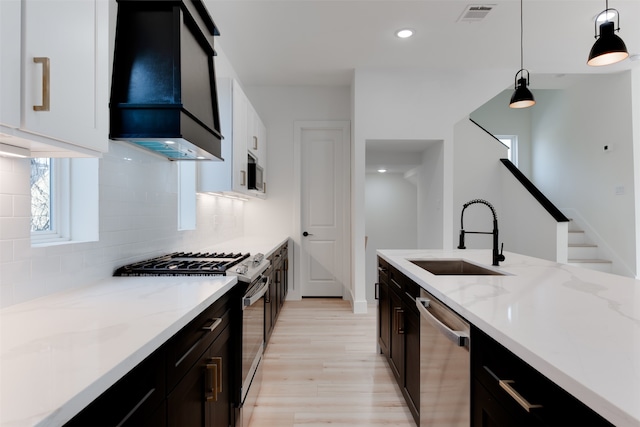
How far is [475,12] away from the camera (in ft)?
9.60

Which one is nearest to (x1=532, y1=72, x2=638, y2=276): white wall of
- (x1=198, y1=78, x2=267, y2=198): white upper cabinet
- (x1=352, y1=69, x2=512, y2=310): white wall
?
(x1=352, y1=69, x2=512, y2=310): white wall

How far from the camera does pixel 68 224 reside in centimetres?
159

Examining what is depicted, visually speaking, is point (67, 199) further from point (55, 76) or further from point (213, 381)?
point (213, 381)

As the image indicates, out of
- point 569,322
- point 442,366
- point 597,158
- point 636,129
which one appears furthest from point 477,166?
point 569,322

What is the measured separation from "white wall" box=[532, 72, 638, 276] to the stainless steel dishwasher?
4362 millimetres

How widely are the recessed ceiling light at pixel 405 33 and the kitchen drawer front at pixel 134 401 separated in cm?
337

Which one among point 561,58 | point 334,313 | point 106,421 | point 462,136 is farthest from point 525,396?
point 462,136

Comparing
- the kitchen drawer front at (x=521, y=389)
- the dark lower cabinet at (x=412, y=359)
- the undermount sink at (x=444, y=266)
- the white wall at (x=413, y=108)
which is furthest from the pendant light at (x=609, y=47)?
the white wall at (x=413, y=108)

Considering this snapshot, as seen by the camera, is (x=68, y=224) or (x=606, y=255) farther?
(x=606, y=255)

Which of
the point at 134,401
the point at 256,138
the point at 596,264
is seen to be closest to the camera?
the point at 134,401

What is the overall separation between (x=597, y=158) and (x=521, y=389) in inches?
212

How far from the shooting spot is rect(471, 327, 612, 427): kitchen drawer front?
0.69 m

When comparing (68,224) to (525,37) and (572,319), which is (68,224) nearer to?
(572,319)

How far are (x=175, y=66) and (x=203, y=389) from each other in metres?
1.39
